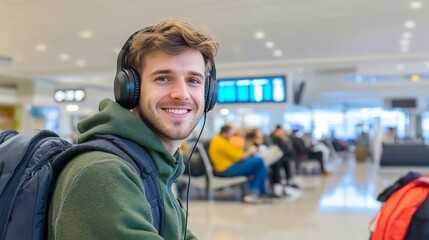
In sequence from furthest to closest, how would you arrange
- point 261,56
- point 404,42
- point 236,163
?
1. point 261,56
2. point 404,42
3. point 236,163

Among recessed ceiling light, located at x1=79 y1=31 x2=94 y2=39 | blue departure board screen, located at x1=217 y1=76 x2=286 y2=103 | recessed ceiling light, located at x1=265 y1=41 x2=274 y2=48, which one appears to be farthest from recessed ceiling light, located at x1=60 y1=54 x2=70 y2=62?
recessed ceiling light, located at x1=265 y1=41 x2=274 y2=48

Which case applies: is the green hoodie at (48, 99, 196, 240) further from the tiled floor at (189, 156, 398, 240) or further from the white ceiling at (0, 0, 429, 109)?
the white ceiling at (0, 0, 429, 109)

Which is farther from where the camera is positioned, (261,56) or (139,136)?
(261,56)

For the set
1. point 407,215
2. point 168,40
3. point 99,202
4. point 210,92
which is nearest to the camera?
point 99,202

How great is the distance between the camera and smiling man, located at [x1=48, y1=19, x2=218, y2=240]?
0.80 metres

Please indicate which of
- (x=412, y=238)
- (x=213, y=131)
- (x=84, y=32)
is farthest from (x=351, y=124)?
(x=412, y=238)

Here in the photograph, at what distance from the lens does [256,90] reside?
9.53 m

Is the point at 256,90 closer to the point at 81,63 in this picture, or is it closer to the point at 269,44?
the point at 269,44

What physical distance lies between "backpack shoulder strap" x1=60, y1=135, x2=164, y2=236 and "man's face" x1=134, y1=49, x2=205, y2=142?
0.11 metres

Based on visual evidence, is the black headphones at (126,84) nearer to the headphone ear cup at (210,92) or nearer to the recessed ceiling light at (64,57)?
the headphone ear cup at (210,92)

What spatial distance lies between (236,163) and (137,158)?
6.48 meters

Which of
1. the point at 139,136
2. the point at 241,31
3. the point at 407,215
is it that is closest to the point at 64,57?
the point at 241,31

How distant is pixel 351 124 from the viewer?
114 ft

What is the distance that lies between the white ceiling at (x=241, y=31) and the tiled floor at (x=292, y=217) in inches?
100
